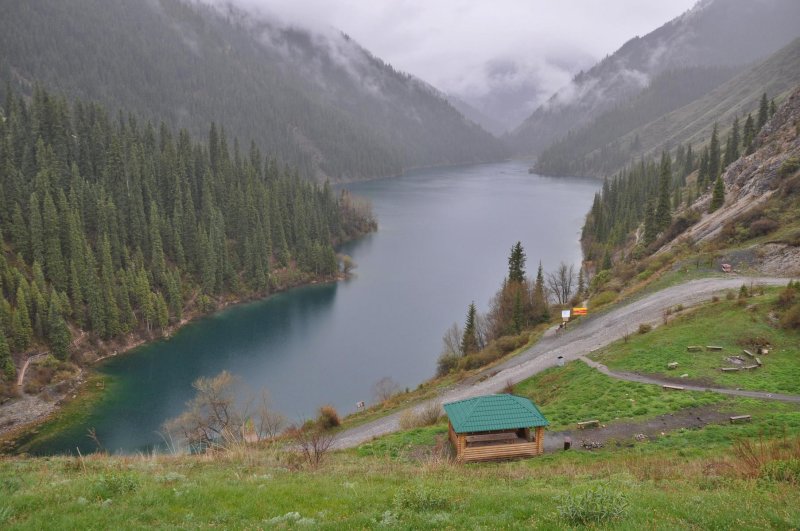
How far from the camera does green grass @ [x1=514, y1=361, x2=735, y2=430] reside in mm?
25188

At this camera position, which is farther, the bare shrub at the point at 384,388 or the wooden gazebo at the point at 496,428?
the bare shrub at the point at 384,388

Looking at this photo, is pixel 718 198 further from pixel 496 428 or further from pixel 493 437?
pixel 496 428

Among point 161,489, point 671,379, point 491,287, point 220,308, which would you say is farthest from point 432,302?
point 161,489

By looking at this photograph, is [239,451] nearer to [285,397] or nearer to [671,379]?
[671,379]

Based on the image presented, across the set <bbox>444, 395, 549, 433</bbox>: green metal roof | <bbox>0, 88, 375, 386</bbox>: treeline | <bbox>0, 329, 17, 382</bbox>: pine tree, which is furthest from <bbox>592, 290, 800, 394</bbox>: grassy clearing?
<bbox>0, 88, 375, 386</bbox>: treeline

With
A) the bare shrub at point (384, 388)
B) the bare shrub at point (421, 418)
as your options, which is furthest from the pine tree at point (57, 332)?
the bare shrub at point (421, 418)

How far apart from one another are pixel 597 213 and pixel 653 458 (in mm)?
122910

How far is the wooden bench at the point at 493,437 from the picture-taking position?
988 inches

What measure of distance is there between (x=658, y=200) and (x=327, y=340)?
61.8m

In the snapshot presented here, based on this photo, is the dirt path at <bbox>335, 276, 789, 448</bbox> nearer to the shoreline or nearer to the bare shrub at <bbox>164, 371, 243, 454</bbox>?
the bare shrub at <bbox>164, 371, 243, 454</bbox>

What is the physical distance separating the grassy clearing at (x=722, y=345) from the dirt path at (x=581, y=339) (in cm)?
376

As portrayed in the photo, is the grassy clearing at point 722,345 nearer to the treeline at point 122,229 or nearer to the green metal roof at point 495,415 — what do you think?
the green metal roof at point 495,415

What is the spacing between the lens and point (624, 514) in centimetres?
1147

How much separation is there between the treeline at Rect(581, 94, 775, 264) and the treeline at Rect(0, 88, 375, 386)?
220 ft
